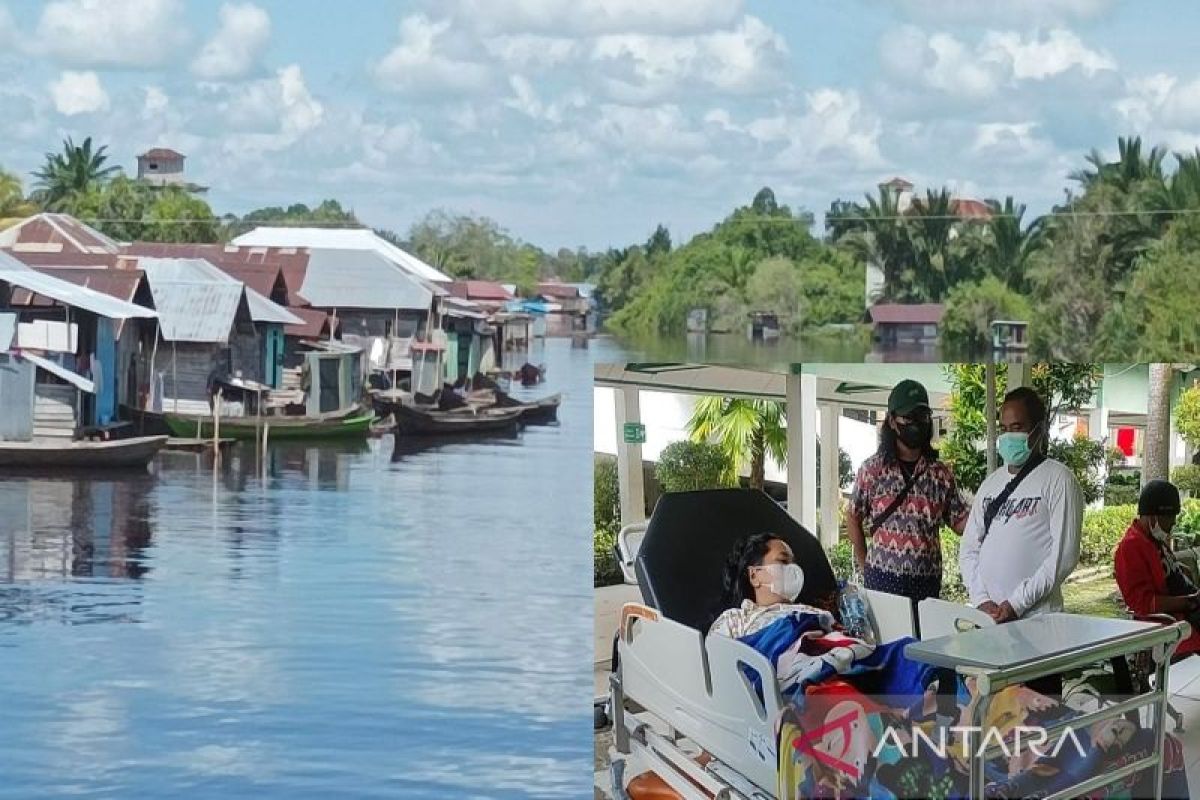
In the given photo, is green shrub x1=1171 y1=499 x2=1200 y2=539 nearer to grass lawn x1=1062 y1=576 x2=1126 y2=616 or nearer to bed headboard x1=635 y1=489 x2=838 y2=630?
grass lawn x1=1062 y1=576 x2=1126 y2=616

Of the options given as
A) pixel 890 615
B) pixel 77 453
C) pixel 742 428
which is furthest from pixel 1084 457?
pixel 77 453

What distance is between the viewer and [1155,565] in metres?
4.57

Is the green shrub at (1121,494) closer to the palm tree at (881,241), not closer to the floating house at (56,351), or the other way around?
the palm tree at (881,241)

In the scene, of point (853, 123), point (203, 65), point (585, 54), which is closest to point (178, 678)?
point (203, 65)

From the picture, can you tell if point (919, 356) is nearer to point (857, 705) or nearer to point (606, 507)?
point (606, 507)

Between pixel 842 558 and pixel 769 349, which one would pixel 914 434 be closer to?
pixel 842 558

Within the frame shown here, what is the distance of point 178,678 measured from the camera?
8492 mm

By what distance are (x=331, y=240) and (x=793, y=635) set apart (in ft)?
12.2

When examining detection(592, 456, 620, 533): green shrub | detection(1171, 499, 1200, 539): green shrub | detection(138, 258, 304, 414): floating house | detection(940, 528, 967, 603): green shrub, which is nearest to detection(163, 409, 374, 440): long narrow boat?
detection(138, 258, 304, 414): floating house

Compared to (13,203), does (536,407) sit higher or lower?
lower

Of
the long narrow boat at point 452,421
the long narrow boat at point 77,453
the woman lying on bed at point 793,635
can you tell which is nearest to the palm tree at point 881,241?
the long narrow boat at point 452,421

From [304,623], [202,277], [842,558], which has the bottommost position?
[304,623]

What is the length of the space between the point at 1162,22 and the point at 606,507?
3613 mm

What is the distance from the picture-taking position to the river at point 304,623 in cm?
766
